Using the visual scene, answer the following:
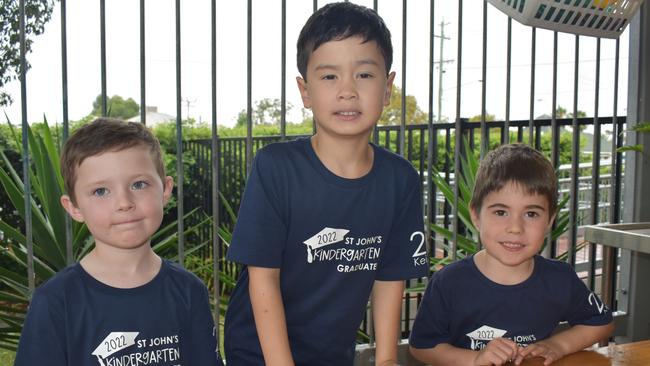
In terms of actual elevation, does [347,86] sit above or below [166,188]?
above

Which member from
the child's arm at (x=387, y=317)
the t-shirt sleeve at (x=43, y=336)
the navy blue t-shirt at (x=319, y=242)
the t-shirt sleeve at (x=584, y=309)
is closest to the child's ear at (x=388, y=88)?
the navy blue t-shirt at (x=319, y=242)

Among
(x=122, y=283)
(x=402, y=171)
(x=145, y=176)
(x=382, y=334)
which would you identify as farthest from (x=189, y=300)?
(x=402, y=171)

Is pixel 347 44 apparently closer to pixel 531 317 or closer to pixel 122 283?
pixel 122 283

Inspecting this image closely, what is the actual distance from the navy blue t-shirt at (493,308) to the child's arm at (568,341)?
2cm

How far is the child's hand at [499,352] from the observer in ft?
3.52

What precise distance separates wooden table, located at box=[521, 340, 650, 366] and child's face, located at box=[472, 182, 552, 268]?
0.35 meters

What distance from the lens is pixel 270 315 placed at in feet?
3.67

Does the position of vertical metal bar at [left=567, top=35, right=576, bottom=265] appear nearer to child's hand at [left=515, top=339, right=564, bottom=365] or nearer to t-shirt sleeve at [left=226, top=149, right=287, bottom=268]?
child's hand at [left=515, top=339, right=564, bottom=365]

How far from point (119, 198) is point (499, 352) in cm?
72

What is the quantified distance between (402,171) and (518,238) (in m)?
0.29

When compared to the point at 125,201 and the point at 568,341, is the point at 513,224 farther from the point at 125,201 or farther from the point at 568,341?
the point at 125,201

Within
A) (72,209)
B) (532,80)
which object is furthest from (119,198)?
(532,80)

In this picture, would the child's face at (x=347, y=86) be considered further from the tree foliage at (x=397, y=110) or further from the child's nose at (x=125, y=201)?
the child's nose at (x=125, y=201)

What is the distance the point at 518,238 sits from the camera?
131 centimetres
